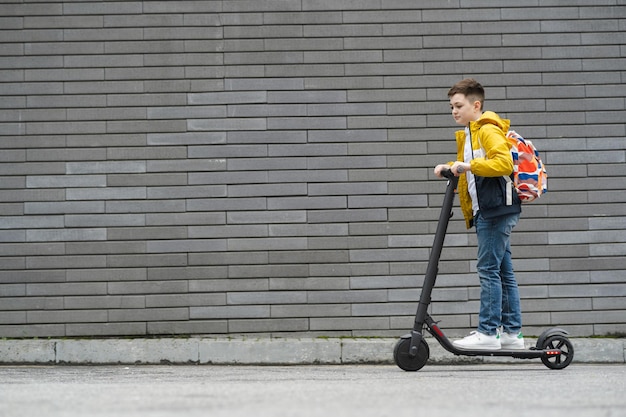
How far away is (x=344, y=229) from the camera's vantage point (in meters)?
7.96

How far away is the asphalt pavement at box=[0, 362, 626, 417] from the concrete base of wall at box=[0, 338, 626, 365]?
2.59ft

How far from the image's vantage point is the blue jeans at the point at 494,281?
251 inches

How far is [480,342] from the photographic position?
6.31 meters

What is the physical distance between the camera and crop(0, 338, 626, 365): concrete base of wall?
7.60 meters

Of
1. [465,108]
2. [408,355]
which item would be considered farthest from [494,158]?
[408,355]

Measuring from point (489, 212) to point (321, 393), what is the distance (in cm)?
207

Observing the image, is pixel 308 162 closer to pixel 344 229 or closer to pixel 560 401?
pixel 344 229

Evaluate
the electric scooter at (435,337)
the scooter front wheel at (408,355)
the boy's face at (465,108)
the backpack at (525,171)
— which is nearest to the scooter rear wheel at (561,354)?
the electric scooter at (435,337)

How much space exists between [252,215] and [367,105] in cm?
124

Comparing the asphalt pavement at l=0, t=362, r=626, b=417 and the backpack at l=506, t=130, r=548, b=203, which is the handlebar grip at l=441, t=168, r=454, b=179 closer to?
the backpack at l=506, t=130, r=548, b=203

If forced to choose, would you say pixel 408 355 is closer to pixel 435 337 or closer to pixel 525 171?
pixel 435 337

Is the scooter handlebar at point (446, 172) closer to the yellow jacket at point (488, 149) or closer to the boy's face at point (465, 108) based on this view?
the yellow jacket at point (488, 149)

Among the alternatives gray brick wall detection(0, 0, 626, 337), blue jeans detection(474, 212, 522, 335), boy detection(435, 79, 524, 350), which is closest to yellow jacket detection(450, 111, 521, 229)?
boy detection(435, 79, 524, 350)

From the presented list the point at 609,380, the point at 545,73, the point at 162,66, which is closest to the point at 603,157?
the point at 545,73
